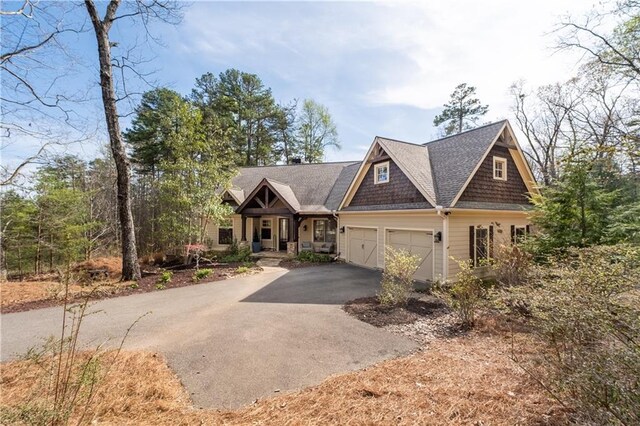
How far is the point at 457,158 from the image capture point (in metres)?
11.7

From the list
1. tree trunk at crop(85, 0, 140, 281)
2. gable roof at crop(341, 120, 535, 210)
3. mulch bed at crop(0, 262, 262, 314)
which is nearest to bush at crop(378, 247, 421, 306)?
gable roof at crop(341, 120, 535, 210)

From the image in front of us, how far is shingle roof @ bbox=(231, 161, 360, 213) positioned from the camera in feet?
54.9

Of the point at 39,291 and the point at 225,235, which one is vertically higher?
the point at 225,235

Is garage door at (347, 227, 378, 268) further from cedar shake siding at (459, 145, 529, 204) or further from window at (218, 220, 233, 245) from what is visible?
window at (218, 220, 233, 245)

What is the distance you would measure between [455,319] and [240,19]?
10637mm

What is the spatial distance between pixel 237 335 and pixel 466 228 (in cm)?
919

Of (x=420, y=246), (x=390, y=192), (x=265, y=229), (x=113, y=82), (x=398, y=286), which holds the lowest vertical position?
(x=398, y=286)

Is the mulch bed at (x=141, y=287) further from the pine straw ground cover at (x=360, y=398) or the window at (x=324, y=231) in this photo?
the window at (x=324, y=231)

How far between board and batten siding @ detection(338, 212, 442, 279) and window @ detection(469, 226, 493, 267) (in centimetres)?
157

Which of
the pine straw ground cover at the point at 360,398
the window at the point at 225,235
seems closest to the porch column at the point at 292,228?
the window at the point at 225,235

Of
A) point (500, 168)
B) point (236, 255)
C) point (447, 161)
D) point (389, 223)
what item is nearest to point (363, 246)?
point (389, 223)

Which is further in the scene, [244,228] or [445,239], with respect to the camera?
[244,228]

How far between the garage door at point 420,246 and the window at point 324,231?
5313mm

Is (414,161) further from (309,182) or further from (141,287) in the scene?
(141,287)
